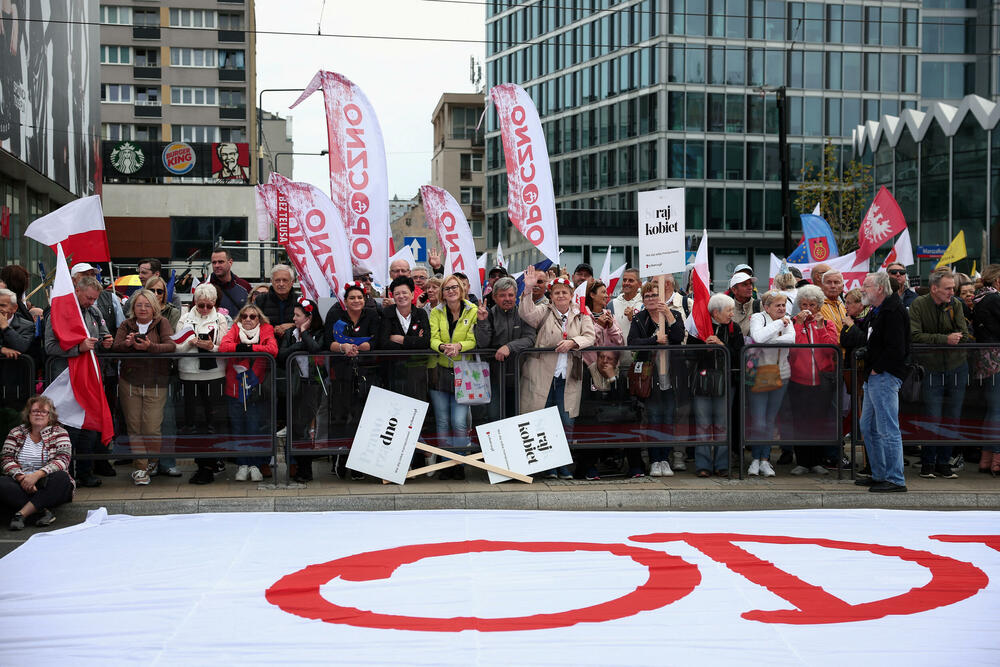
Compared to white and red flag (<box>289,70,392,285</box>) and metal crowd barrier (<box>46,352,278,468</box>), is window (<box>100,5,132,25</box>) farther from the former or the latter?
metal crowd barrier (<box>46,352,278,468</box>)

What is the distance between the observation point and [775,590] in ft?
21.3

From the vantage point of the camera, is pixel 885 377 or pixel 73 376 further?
pixel 885 377

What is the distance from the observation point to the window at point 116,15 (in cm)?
8256

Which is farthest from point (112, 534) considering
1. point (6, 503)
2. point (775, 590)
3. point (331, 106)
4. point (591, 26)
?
point (591, 26)

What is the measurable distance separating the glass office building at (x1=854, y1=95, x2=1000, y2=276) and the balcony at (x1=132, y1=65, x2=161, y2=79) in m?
58.1

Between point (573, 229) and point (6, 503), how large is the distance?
56809 mm

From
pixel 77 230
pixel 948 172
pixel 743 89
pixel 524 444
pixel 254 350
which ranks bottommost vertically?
pixel 524 444

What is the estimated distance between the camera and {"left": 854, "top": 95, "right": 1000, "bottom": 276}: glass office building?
43.3 metres

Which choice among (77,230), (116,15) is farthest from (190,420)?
(116,15)

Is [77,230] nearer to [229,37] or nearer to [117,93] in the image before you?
[229,37]

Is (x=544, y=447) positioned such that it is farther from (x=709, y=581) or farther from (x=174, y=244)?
(x=174, y=244)

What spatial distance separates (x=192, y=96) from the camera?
285ft

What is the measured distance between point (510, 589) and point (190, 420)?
451cm

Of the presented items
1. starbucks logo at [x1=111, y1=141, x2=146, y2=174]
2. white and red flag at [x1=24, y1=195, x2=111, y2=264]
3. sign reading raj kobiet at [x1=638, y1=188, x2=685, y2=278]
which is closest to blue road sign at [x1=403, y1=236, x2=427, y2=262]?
white and red flag at [x1=24, y1=195, x2=111, y2=264]
